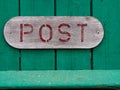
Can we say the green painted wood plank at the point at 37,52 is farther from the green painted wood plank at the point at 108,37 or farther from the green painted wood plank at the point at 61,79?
the green painted wood plank at the point at 108,37

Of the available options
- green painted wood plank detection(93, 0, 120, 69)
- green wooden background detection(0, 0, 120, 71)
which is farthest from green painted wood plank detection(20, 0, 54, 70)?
green painted wood plank detection(93, 0, 120, 69)

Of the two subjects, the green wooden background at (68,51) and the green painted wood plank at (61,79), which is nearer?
the green painted wood plank at (61,79)

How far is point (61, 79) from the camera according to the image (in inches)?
74.4

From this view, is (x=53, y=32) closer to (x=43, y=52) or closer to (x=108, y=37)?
(x=43, y=52)

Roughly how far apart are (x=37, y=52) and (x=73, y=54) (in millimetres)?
131

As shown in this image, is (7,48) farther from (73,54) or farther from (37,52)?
(73,54)

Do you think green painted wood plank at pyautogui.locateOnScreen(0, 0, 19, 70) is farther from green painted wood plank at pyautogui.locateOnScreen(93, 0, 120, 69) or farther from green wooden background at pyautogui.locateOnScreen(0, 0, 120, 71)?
green painted wood plank at pyautogui.locateOnScreen(93, 0, 120, 69)

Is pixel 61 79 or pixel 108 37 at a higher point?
pixel 108 37

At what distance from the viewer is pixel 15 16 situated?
1982mm

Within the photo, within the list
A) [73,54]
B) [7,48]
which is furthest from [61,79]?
[7,48]

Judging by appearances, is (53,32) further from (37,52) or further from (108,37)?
(108,37)

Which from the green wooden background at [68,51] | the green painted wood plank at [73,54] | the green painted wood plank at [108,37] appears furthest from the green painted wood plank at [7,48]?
the green painted wood plank at [108,37]

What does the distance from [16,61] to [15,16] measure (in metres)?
0.16

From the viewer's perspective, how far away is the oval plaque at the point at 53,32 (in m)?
1.97
